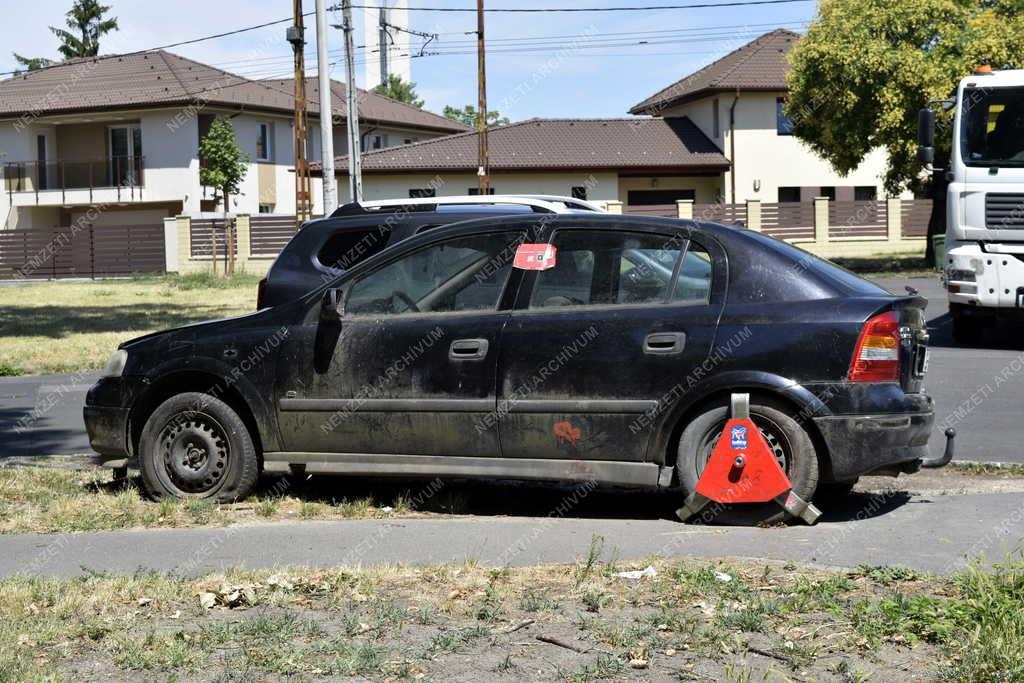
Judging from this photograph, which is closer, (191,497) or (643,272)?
(643,272)

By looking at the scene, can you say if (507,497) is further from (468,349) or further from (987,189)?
(987,189)

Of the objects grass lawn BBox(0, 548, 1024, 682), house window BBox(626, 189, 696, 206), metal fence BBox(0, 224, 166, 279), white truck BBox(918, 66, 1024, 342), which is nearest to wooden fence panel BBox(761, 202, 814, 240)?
house window BBox(626, 189, 696, 206)

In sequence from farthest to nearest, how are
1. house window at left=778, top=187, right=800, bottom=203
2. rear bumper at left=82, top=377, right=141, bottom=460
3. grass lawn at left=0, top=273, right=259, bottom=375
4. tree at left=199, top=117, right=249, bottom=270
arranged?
house window at left=778, top=187, right=800, bottom=203
tree at left=199, top=117, right=249, bottom=270
grass lawn at left=0, top=273, right=259, bottom=375
rear bumper at left=82, top=377, right=141, bottom=460

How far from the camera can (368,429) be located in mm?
7363

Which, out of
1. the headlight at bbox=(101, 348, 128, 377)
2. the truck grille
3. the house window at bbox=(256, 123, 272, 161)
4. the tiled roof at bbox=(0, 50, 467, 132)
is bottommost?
the headlight at bbox=(101, 348, 128, 377)

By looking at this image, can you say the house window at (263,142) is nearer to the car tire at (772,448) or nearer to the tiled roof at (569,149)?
the tiled roof at (569,149)

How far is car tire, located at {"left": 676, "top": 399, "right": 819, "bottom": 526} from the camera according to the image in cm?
674

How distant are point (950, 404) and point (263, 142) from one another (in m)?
44.6

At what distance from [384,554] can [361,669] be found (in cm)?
178

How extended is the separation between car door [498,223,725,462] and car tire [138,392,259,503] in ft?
5.26

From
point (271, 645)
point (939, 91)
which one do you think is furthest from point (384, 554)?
point (939, 91)

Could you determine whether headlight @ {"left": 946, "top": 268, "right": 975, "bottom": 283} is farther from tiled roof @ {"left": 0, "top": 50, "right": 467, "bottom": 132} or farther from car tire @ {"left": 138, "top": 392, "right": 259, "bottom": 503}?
tiled roof @ {"left": 0, "top": 50, "right": 467, "bottom": 132}

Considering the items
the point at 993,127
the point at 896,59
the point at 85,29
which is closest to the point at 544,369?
the point at 993,127

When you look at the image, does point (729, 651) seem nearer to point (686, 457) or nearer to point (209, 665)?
point (209, 665)
